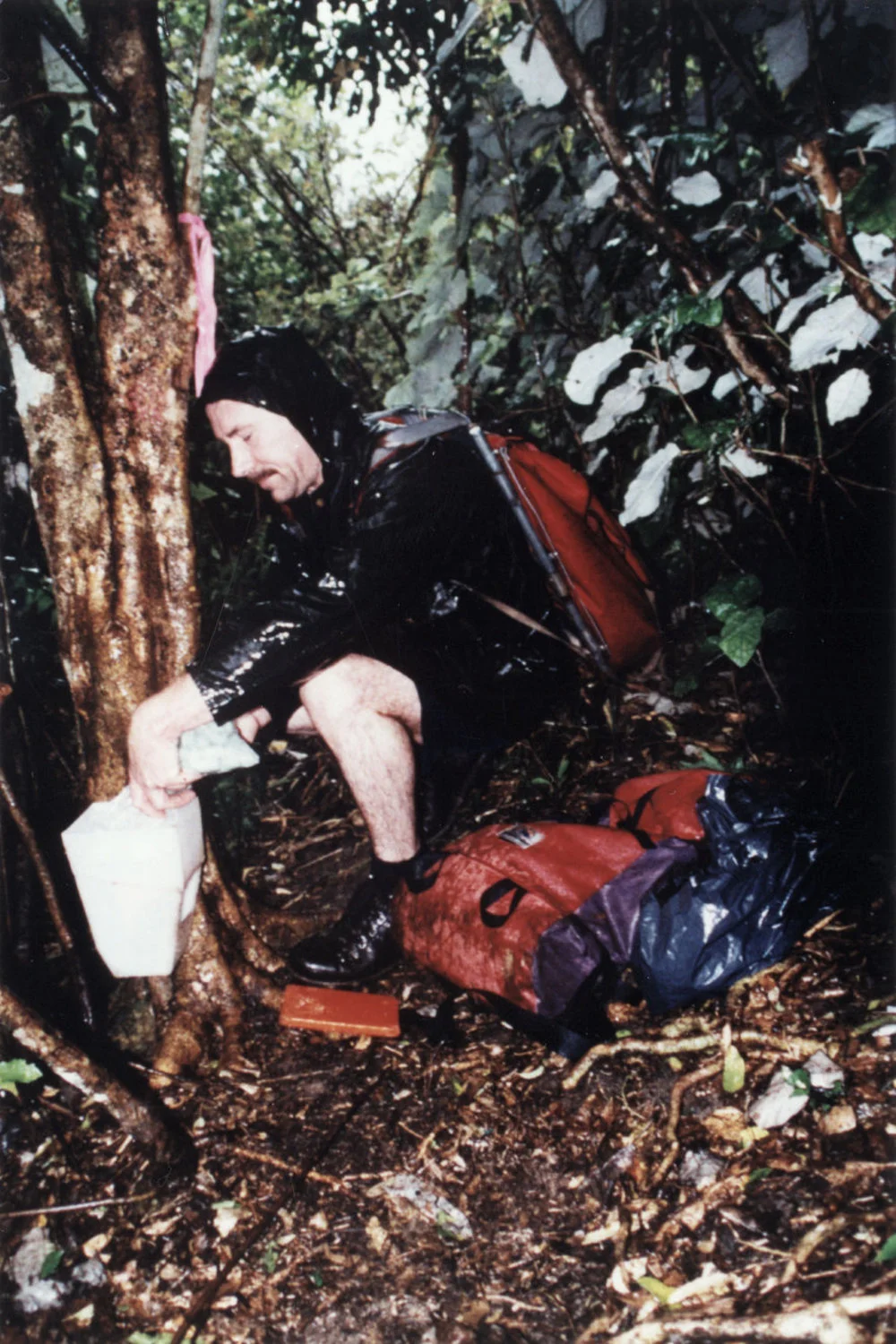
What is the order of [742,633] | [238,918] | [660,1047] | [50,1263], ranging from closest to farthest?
[50,1263]
[660,1047]
[742,633]
[238,918]

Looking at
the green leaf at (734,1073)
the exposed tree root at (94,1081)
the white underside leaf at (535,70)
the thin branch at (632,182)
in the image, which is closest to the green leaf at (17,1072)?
Answer: the exposed tree root at (94,1081)

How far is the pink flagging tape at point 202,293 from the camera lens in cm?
194

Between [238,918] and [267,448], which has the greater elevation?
[267,448]

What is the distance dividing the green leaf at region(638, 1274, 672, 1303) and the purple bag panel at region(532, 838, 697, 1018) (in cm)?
59

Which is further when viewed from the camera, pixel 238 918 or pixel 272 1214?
pixel 238 918

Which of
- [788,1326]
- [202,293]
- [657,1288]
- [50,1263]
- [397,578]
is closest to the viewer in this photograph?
[788,1326]

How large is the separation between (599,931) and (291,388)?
1.91 metres

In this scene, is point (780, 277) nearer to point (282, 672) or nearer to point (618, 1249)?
point (282, 672)

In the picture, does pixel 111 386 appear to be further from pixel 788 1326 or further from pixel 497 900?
pixel 788 1326

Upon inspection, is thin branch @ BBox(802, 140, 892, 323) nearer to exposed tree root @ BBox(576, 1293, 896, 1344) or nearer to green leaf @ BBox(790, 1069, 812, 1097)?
green leaf @ BBox(790, 1069, 812, 1097)

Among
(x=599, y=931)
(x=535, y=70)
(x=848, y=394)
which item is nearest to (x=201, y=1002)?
(x=599, y=931)

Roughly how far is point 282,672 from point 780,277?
179 cm

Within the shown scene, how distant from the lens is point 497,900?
212 centimetres

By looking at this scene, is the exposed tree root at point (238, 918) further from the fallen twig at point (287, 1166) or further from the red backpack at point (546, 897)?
the fallen twig at point (287, 1166)
